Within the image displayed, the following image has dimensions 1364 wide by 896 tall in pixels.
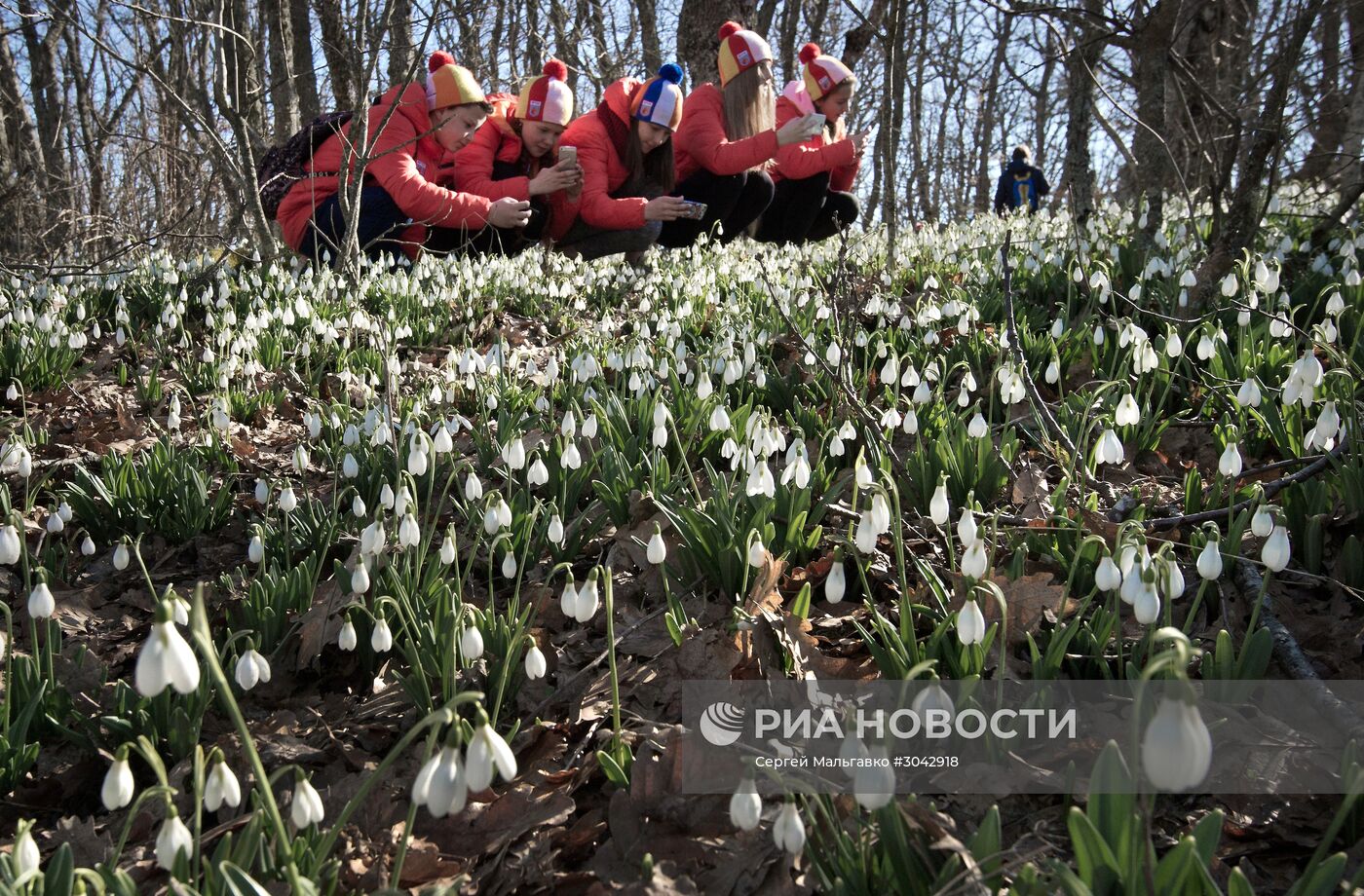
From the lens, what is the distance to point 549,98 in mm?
6035

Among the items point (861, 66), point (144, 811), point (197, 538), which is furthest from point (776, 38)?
point (144, 811)

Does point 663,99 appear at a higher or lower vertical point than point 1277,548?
higher

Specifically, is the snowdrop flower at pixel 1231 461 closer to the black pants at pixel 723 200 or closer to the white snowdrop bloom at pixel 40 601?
the white snowdrop bloom at pixel 40 601

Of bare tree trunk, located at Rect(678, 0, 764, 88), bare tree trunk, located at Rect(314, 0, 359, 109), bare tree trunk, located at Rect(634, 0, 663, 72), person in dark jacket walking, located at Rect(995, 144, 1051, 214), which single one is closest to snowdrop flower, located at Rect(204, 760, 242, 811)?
bare tree trunk, located at Rect(678, 0, 764, 88)

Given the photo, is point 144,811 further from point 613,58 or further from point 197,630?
point 613,58

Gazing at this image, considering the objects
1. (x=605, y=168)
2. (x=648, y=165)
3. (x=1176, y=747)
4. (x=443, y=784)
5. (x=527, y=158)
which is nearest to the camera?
(x=1176, y=747)

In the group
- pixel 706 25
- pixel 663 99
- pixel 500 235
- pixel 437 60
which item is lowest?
pixel 500 235

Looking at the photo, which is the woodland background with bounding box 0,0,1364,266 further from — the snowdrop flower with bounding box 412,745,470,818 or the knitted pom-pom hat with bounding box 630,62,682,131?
the snowdrop flower with bounding box 412,745,470,818

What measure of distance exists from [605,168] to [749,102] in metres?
1.07

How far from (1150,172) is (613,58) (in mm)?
13713

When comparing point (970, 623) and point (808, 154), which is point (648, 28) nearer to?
point (808, 154)

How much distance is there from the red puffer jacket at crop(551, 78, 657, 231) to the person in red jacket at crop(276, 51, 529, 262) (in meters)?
0.53

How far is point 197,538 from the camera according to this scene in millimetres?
2775

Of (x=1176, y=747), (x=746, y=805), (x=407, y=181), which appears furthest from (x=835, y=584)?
(x=407, y=181)
